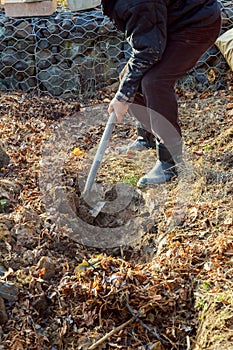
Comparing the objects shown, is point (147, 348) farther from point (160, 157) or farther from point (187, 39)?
point (187, 39)

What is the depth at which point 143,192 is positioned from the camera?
3238 millimetres

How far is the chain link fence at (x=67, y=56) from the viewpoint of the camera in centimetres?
482

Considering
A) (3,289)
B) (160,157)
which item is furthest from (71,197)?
(3,289)

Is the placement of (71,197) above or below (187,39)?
below

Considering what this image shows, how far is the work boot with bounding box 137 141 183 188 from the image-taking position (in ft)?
10.7

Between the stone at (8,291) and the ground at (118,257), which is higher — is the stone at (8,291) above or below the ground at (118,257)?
above

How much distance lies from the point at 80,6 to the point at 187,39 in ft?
7.22

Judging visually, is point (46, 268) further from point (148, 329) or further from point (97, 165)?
point (97, 165)

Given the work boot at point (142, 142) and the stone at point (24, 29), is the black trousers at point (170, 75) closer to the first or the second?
the work boot at point (142, 142)

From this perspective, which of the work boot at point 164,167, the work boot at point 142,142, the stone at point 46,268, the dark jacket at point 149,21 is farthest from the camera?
the work boot at point 142,142

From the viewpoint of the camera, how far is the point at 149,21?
269 cm

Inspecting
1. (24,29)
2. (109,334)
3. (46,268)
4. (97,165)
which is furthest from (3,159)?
(24,29)


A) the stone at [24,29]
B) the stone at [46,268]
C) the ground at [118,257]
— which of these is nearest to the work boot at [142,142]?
the ground at [118,257]

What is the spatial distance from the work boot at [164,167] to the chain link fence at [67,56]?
5.25 ft
